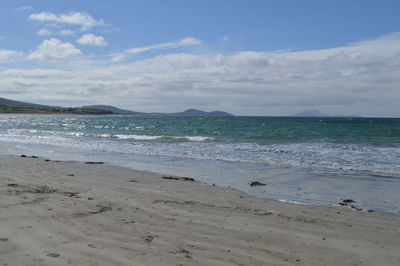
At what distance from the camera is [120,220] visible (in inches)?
256

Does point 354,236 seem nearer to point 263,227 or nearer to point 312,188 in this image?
point 263,227

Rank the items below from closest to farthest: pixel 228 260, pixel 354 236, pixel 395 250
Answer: pixel 228 260 → pixel 395 250 → pixel 354 236

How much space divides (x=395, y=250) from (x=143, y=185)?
6.71 meters

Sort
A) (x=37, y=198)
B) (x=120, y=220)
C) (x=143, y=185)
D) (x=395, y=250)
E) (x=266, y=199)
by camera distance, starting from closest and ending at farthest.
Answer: (x=395, y=250)
(x=120, y=220)
(x=37, y=198)
(x=266, y=199)
(x=143, y=185)

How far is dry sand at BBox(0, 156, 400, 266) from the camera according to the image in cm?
488

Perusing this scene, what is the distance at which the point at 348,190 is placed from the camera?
416 inches

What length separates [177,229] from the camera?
20.0 ft

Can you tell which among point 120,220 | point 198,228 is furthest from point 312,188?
point 120,220

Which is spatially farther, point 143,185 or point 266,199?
point 143,185

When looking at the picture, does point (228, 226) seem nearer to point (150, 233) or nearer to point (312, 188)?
point (150, 233)

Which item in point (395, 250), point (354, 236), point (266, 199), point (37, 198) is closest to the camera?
point (395, 250)

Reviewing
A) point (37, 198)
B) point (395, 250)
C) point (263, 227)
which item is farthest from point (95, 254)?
point (395, 250)

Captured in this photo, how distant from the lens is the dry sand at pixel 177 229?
4.88 metres

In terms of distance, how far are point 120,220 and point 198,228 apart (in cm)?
142
